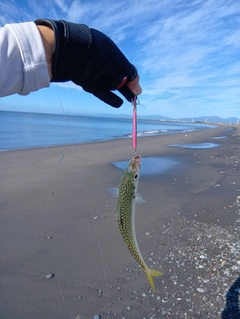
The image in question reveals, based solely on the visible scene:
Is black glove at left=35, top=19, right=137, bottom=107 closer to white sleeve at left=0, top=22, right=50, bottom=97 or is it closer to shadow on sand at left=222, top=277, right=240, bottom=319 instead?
white sleeve at left=0, top=22, right=50, bottom=97

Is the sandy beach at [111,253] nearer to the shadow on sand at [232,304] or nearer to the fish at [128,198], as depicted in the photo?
the shadow on sand at [232,304]

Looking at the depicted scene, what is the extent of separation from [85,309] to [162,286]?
1.10 metres

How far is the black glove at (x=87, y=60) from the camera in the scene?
1.51 meters

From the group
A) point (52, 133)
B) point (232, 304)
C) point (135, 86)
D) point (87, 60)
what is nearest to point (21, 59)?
point (87, 60)

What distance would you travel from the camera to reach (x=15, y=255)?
440 centimetres

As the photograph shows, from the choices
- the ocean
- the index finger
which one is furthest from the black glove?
the ocean

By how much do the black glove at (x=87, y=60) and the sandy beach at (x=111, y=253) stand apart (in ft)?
9.30

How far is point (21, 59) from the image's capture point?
1320 mm

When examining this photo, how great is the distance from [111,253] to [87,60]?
3609 millimetres

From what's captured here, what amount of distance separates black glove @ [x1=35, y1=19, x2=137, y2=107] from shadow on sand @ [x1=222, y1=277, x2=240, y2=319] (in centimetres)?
301

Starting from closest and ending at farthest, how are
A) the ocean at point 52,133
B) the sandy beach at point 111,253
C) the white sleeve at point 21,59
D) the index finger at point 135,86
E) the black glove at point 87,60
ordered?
1. the white sleeve at point 21,59
2. the black glove at point 87,60
3. the index finger at point 135,86
4. the sandy beach at point 111,253
5. the ocean at point 52,133

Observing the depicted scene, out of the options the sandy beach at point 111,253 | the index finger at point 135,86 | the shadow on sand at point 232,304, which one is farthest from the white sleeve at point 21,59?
the shadow on sand at point 232,304

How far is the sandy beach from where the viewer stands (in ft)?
11.0

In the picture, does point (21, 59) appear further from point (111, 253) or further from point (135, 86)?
point (111, 253)
